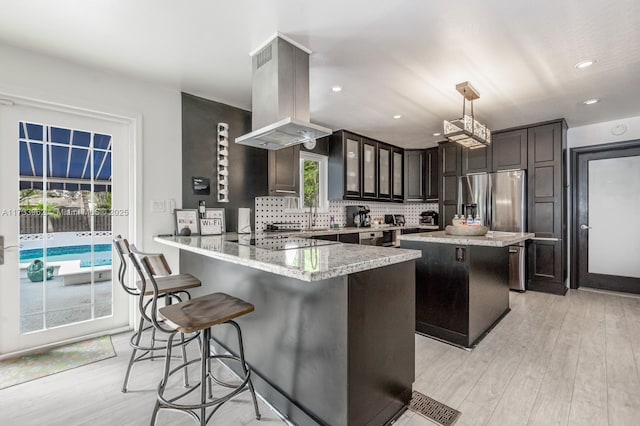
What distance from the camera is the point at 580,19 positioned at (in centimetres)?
197

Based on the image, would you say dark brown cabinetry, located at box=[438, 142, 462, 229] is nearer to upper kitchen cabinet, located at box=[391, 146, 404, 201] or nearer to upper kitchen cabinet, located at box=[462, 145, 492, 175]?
upper kitchen cabinet, located at box=[462, 145, 492, 175]

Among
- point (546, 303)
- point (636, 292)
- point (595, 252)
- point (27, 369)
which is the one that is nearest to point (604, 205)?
point (595, 252)

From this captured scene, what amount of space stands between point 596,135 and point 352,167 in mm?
3521

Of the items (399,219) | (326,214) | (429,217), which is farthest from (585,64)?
(399,219)

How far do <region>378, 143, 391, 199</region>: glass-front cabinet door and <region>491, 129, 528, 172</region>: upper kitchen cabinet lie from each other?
1.68 meters

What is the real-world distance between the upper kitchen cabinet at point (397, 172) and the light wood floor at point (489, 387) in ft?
10.6

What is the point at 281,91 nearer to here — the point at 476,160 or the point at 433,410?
the point at 433,410

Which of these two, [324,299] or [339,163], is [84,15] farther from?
[339,163]

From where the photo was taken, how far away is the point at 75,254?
2607mm

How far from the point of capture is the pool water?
241 centimetres

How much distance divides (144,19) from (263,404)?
8.39 ft

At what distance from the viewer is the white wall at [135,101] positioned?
2295 millimetres

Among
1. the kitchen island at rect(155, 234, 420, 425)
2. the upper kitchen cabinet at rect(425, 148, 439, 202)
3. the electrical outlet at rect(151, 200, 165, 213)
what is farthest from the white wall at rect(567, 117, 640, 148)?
the electrical outlet at rect(151, 200, 165, 213)

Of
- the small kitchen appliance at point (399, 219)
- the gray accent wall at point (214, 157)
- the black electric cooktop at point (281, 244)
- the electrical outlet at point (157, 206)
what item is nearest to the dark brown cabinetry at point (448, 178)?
the small kitchen appliance at point (399, 219)
